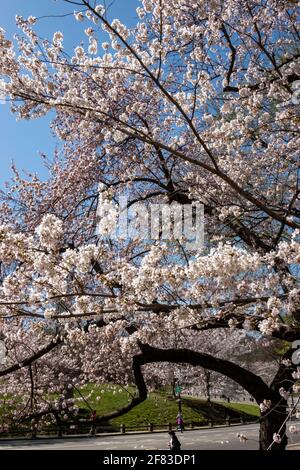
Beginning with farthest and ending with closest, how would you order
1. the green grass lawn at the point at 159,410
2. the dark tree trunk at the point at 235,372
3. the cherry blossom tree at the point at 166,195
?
1. the green grass lawn at the point at 159,410
2. the dark tree trunk at the point at 235,372
3. the cherry blossom tree at the point at 166,195

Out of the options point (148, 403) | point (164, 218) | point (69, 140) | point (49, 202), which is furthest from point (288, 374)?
point (148, 403)

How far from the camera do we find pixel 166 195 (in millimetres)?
7875

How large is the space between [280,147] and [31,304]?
518cm

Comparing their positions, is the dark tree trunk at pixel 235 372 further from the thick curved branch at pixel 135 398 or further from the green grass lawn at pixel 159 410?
the green grass lawn at pixel 159 410

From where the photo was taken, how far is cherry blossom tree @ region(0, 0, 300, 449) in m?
3.51

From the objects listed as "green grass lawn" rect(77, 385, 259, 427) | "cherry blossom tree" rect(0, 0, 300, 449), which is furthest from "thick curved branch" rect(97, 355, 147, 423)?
"green grass lawn" rect(77, 385, 259, 427)

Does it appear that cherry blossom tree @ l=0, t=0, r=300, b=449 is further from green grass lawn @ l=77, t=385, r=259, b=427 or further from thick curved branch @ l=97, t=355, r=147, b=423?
green grass lawn @ l=77, t=385, r=259, b=427

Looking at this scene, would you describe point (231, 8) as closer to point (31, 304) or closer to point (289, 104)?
point (289, 104)

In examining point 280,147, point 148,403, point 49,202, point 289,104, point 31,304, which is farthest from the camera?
point 148,403

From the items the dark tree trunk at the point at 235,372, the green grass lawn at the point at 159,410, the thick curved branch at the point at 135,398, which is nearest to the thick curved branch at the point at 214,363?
the dark tree trunk at the point at 235,372

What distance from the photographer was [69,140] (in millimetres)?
8523

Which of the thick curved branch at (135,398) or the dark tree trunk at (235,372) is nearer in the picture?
the dark tree trunk at (235,372)

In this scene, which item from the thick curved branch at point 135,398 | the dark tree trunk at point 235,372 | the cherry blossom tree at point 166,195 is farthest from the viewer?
the thick curved branch at point 135,398

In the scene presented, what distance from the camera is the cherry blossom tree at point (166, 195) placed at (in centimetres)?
351
